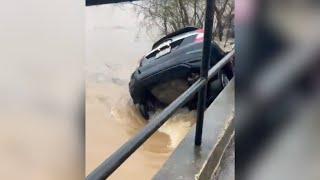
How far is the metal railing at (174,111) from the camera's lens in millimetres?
958

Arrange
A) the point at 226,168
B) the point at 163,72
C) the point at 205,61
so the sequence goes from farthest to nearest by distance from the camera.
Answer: the point at 163,72 → the point at 205,61 → the point at 226,168

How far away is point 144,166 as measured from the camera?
3107mm

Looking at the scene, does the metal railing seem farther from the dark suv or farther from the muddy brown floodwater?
the dark suv

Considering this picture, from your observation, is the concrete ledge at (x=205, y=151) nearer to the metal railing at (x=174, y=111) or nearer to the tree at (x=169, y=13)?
the metal railing at (x=174, y=111)

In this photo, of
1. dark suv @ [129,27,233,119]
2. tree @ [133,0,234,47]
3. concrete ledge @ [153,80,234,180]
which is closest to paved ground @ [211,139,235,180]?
concrete ledge @ [153,80,234,180]

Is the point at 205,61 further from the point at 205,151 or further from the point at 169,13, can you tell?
the point at 169,13

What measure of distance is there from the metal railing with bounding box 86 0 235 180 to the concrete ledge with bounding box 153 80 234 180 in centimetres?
7

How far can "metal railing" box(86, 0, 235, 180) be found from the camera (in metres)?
0.96

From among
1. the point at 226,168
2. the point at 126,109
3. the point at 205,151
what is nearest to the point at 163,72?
the point at 126,109

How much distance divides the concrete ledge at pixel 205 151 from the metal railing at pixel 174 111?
0.07m

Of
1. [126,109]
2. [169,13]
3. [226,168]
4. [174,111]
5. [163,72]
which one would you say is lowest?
[126,109]

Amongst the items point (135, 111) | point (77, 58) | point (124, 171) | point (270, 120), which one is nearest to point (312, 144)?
point (270, 120)

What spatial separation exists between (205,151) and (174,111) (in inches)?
16.7

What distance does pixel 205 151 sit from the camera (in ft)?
6.00
